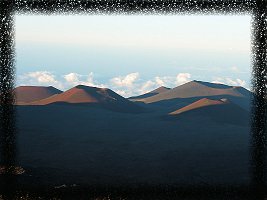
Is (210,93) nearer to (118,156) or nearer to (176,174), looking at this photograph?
(118,156)

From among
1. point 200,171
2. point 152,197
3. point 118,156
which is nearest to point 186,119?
point 118,156

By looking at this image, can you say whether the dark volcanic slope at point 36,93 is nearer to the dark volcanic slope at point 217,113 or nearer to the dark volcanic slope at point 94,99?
the dark volcanic slope at point 94,99

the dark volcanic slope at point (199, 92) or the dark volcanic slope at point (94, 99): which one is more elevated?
the dark volcanic slope at point (199, 92)

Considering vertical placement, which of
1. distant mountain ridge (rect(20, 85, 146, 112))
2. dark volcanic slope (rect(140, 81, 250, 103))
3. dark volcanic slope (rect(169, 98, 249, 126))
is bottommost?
dark volcanic slope (rect(169, 98, 249, 126))

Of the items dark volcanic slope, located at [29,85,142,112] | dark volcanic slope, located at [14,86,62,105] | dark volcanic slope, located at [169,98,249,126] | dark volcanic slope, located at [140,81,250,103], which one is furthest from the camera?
dark volcanic slope, located at [140,81,250,103]

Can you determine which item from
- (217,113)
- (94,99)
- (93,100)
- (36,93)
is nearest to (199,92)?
(94,99)

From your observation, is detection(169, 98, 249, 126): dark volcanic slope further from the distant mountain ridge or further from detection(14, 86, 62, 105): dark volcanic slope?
detection(14, 86, 62, 105): dark volcanic slope

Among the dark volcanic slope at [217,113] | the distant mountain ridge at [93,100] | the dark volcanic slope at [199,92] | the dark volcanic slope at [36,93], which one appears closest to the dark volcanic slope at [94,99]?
the distant mountain ridge at [93,100]

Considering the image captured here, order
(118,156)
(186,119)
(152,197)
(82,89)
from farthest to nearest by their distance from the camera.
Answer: (82,89) < (186,119) < (118,156) < (152,197)

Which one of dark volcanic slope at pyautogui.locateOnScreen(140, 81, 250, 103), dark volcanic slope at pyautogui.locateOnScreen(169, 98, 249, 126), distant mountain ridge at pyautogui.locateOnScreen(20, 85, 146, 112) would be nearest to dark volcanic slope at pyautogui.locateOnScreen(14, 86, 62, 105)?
distant mountain ridge at pyautogui.locateOnScreen(20, 85, 146, 112)
